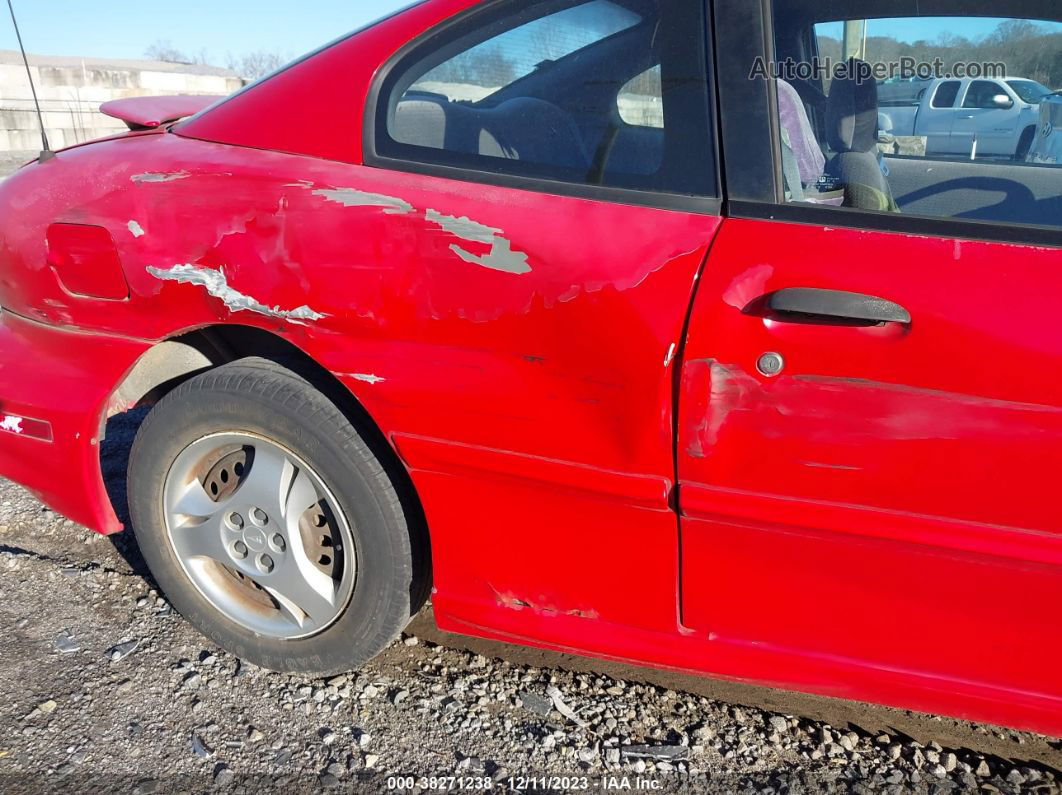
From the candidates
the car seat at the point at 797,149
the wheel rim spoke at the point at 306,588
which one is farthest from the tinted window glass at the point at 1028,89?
the wheel rim spoke at the point at 306,588

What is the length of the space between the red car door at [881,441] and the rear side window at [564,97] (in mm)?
103

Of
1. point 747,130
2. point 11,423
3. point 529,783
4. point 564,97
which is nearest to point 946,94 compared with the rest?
point 747,130

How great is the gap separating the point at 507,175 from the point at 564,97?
0.22 metres

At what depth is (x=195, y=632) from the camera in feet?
8.00

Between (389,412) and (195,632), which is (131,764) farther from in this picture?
(389,412)

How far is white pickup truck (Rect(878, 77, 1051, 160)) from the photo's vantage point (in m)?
1.72

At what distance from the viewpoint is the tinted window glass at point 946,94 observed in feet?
5.90

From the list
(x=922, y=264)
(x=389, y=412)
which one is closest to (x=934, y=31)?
(x=922, y=264)

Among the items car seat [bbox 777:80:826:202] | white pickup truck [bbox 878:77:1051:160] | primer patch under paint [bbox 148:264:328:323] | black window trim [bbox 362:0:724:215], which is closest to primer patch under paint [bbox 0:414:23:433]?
primer patch under paint [bbox 148:264:328:323]

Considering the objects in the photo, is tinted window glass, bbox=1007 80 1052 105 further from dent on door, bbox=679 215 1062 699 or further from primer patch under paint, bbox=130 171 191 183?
primer patch under paint, bbox=130 171 191 183

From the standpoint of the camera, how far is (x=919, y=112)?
6.01ft

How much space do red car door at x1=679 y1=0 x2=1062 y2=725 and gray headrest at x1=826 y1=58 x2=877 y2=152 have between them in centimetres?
15

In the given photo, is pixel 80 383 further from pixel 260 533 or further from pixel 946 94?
pixel 946 94

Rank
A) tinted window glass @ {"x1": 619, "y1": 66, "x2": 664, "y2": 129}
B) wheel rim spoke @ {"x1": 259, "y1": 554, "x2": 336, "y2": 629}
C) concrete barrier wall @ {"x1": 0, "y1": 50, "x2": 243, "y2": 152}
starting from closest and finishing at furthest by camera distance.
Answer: tinted window glass @ {"x1": 619, "y1": 66, "x2": 664, "y2": 129} < wheel rim spoke @ {"x1": 259, "y1": 554, "x2": 336, "y2": 629} < concrete barrier wall @ {"x1": 0, "y1": 50, "x2": 243, "y2": 152}
